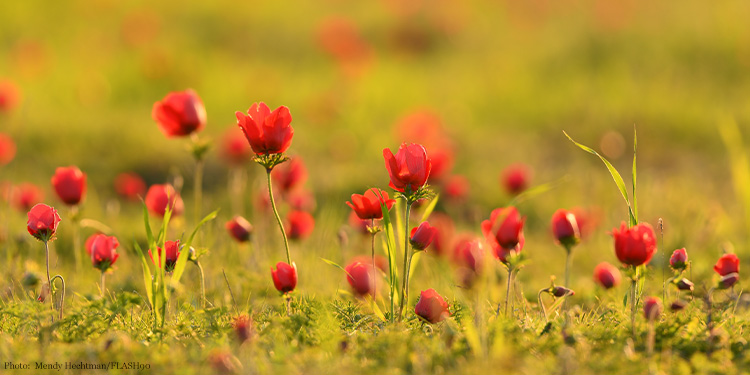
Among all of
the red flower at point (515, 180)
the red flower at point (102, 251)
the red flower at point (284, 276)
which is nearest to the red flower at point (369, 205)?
the red flower at point (284, 276)

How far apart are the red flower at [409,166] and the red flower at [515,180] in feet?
5.96

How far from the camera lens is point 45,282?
257 centimetres

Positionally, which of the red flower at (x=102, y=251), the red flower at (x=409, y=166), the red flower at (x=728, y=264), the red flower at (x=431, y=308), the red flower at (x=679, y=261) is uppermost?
the red flower at (x=409, y=166)

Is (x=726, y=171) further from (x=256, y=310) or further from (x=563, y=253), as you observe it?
(x=256, y=310)

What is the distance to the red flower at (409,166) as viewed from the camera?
2180 mm

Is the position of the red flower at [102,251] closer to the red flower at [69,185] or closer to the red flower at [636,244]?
the red flower at [69,185]

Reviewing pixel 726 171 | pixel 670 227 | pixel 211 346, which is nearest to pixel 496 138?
pixel 726 171

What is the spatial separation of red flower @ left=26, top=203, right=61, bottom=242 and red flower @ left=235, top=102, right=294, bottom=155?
0.72m

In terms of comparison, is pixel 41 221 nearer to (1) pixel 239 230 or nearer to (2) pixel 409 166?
(1) pixel 239 230

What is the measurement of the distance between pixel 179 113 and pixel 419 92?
5.89 m

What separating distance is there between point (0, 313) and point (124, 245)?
1.71m

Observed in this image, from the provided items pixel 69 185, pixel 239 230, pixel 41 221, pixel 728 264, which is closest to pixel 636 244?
pixel 728 264

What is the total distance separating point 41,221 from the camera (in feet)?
7.77

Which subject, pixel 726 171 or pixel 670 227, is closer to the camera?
pixel 670 227
